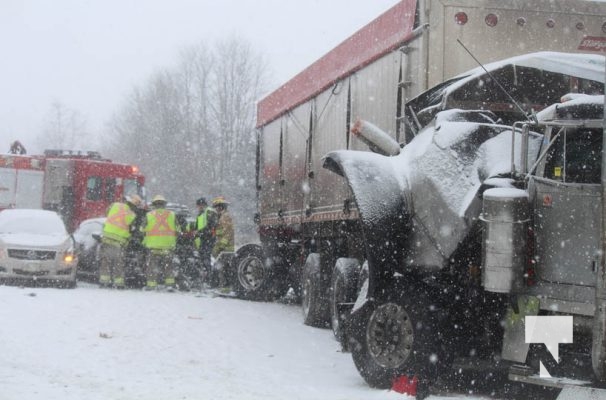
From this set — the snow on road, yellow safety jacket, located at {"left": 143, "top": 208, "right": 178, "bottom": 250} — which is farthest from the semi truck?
yellow safety jacket, located at {"left": 143, "top": 208, "right": 178, "bottom": 250}

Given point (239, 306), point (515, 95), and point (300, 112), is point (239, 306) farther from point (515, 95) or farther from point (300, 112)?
point (515, 95)

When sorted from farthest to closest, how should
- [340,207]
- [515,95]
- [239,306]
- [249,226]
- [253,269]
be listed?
[249,226]
[253,269]
[239,306]
[340,207]
[515,95]

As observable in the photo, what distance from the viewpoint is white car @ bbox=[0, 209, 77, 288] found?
16.5 metres

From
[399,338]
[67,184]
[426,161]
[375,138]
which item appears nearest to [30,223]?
[67,184]

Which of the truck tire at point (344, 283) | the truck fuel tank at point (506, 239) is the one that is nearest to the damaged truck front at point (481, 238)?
the truck fuel tank at point (506, 239)

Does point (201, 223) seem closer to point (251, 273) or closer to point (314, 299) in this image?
point (251, 273)

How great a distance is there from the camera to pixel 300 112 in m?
14.6

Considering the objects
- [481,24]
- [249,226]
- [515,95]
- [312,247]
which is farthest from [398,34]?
[249,226]

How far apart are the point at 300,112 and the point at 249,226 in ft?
116

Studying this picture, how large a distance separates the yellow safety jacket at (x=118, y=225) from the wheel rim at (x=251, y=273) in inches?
93.0

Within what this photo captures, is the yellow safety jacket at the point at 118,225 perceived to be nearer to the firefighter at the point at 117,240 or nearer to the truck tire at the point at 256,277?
the firefighter at the point at 117,240

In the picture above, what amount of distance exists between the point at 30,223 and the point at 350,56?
868 cm

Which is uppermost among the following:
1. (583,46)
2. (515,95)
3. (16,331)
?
(583,46)

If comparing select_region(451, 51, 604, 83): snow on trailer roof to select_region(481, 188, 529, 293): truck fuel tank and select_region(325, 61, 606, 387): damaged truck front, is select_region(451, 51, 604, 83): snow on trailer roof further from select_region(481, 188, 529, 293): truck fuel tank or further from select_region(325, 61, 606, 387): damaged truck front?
select_region(481, 188, 529, 293): truck fuel tank
